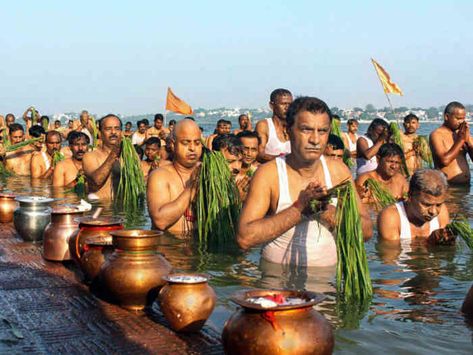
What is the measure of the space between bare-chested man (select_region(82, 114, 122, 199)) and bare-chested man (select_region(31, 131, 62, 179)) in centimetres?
577

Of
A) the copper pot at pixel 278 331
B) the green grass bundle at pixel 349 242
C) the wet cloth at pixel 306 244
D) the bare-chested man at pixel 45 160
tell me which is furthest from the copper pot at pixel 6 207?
the bare-chested man at pixel 45 160

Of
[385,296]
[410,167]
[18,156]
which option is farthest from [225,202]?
[18,156]

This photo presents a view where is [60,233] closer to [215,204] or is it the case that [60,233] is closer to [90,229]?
[90,229]

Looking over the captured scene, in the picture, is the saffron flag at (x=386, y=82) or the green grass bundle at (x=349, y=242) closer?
the green grass bundle at (x=349, y=242)

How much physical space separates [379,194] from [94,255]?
182 inches

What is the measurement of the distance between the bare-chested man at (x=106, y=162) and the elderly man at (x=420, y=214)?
425cm

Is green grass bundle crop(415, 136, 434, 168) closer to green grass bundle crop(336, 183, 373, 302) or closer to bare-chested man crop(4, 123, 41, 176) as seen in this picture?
bare-chested man crop(4, 123, 41, 176)

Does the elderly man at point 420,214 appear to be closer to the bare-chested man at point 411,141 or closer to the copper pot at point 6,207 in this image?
the copper pot at point 6,207

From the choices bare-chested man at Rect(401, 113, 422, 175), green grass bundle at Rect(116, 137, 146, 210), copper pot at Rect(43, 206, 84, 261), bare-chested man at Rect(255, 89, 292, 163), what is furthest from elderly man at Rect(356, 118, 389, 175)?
copper pot at Rect(43, 206, 84, 261)

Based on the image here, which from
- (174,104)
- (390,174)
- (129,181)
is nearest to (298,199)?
(390,174)

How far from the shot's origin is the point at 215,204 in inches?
283

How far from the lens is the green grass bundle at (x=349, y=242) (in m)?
5.02

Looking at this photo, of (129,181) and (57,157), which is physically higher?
(57,157)

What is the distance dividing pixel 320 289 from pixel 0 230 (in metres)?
4.60
